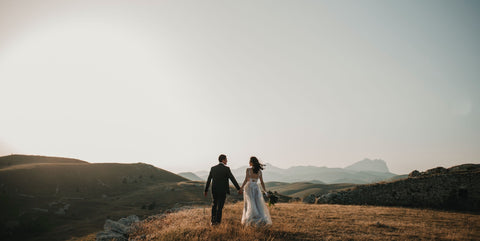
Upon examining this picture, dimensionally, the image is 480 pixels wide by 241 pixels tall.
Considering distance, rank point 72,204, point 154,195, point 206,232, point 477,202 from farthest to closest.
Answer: point 154,195
point 72,204
point 477,202
point 206,232

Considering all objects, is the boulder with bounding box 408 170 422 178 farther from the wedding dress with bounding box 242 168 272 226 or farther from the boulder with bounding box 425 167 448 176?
the wedding dress with bounding box 242 168 272 226

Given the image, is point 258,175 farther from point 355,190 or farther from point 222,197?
point 355,190

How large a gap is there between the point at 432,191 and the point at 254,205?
60.0 ft

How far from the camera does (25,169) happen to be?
55.2m

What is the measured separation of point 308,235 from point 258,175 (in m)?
2.89

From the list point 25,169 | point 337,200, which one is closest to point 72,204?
point 25,169

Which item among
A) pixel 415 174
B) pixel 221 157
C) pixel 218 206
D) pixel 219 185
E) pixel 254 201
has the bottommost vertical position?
pixel 218 206

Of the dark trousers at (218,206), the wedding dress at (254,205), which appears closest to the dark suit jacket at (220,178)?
the dark trousers at (218,206)

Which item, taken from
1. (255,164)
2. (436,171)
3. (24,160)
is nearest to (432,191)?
(436,171)

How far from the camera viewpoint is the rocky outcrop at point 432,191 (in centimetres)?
1725

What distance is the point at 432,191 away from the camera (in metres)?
18.4

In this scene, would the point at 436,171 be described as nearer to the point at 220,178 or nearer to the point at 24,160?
the point at 220,178

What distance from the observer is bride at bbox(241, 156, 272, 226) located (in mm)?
8682

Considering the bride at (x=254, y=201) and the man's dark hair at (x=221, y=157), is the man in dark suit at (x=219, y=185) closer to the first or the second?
the man's dark hair at (x=221, y=157)
